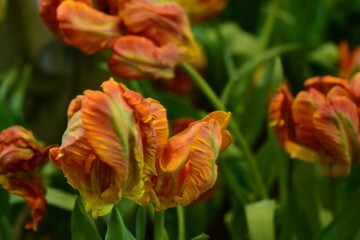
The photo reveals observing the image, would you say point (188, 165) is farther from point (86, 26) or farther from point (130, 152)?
point (86, 26)

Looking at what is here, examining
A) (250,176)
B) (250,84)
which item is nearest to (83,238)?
(250,176)

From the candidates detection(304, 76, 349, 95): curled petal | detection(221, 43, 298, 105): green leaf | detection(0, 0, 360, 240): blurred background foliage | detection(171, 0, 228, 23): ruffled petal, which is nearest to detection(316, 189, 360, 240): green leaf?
detection(0, 0, 360, 240): blurred background foliage

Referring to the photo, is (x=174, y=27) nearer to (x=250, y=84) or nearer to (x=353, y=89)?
(x=353, y=89)

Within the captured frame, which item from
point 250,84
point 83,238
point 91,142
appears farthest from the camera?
point 250,84

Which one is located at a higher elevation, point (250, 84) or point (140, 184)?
point (140, 184)

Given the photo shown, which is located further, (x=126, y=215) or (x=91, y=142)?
(x=126, y=215)

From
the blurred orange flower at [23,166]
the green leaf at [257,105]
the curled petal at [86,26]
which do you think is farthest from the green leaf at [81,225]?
the green leaf at [257,105]

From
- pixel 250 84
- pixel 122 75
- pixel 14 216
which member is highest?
pixel 122 75

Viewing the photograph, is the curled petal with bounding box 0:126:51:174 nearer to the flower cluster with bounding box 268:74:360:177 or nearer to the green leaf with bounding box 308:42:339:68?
the flower cluster with bounding box 268:74:360:177

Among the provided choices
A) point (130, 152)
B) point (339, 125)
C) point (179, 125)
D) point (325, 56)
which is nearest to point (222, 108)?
point (179, 125)
